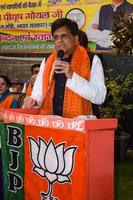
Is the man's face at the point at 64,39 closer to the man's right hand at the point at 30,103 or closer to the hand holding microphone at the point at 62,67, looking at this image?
the hand holding microphone at the point at 62,67

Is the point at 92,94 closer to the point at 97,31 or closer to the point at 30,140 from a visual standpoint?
the point at 30,140

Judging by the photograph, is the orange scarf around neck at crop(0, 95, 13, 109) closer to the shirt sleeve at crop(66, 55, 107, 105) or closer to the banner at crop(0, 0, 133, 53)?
the shirt sleeve at crop(66, 55, 107, 105)

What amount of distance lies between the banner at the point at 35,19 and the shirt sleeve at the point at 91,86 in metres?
3.28

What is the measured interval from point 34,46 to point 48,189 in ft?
13.9

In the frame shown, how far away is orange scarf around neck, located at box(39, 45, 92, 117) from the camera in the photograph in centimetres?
297

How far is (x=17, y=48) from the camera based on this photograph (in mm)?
6883

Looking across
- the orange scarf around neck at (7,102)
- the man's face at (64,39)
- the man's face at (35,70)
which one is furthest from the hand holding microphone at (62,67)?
the man's face at (35,70)

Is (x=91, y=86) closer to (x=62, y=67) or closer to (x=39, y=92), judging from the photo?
(x=62, y=67)

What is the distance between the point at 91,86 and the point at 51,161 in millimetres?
565

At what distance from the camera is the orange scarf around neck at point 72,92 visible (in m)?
2.97

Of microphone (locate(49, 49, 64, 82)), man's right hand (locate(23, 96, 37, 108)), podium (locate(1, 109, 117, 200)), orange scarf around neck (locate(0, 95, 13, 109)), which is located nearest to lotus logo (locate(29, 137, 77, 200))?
podium (locate(1, 109, 117, 200))

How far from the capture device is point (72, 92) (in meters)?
2.99

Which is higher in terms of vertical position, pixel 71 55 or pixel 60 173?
pixel 71 55

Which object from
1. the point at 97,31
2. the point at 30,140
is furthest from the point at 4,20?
the point at 30,140
